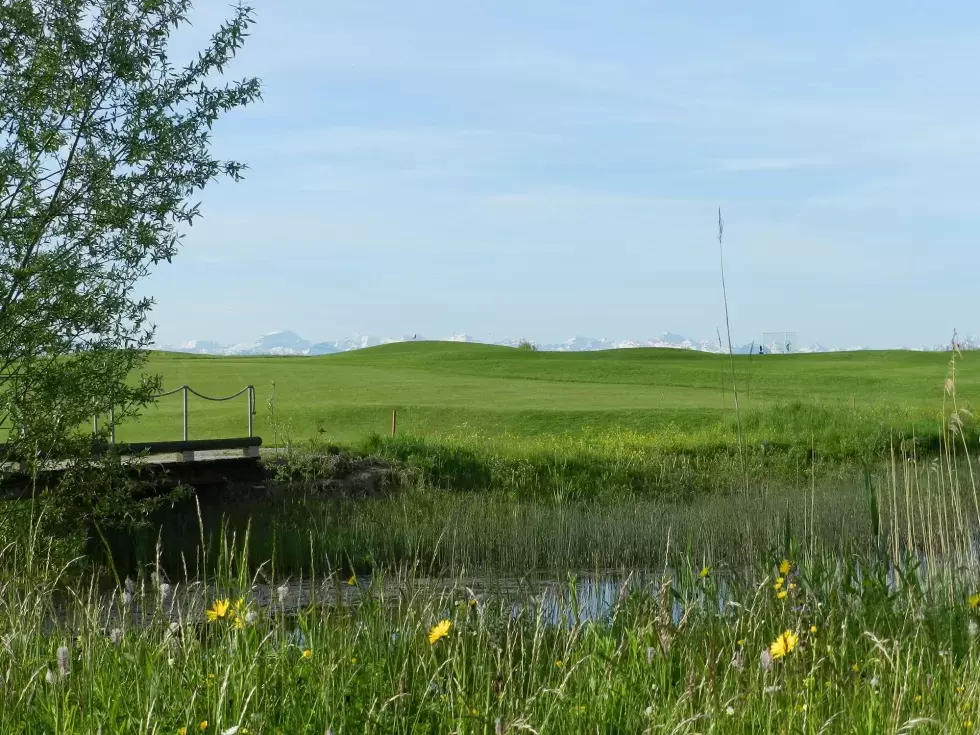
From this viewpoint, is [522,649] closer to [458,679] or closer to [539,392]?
[458,679]

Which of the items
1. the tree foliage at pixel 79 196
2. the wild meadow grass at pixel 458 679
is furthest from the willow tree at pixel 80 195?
the wild meadow grass at pixel 458 679

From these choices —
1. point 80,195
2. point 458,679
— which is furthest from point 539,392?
point 458,679

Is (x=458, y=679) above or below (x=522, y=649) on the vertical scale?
below

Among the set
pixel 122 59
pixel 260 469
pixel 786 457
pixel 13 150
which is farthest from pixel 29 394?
pixel 786 457

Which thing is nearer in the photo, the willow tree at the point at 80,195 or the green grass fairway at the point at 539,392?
the willow tree at the point at 80,195

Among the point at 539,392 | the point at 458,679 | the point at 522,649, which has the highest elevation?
the point at 539,392

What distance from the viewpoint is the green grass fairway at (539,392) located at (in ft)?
82.7

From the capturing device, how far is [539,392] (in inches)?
1305

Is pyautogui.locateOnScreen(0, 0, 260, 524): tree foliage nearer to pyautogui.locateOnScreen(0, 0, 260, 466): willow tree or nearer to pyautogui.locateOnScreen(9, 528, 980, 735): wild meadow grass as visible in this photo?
pyautogui.locateOnScreen(0, 0, 260, 466): willow tree

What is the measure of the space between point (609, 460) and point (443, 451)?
313 centimetres

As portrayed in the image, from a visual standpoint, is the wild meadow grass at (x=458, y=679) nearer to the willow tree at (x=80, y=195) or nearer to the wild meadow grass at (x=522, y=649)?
the wild meadow grass at (x=522, y=649)

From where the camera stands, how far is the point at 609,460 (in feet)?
63.5

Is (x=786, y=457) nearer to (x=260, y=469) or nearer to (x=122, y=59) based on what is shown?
(x=260, y=469)

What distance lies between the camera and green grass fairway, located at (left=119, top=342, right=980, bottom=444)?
25219mm
